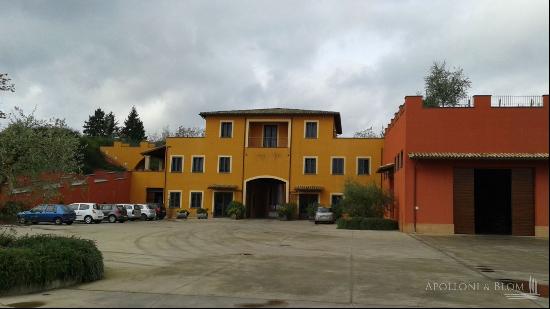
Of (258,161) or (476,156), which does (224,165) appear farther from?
(476,156)

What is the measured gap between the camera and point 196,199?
45.6 meters

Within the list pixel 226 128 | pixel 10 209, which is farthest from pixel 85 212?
pixel 10 209

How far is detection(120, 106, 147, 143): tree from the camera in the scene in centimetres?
9400

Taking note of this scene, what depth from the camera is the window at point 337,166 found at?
43969 millimetres

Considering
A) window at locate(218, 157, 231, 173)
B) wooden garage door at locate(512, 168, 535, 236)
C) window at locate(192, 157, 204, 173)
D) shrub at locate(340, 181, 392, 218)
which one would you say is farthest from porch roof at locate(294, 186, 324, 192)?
wooden garage door at locate(512, 168, 535, 236)

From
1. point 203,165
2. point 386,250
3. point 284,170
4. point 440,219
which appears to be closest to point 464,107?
point 440,219

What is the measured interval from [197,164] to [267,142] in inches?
260

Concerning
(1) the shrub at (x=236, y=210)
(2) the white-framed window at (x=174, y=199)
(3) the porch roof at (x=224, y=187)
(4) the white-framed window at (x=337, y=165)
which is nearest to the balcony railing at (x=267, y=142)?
(3) the porch roof at (x=224, y=187)

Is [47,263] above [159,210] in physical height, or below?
above

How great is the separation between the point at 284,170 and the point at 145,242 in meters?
25.1

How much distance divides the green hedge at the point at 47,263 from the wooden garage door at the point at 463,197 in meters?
20.5

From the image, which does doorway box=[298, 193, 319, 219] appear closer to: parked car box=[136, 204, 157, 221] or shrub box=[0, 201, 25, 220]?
parked car box=[136, 204, 157, 221]

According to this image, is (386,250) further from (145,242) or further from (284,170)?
(284,170)

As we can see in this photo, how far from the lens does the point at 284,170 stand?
1754 inches
